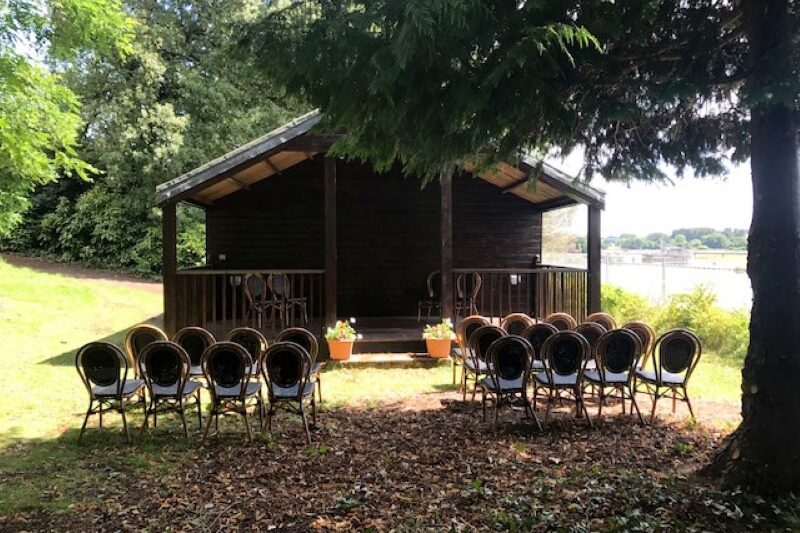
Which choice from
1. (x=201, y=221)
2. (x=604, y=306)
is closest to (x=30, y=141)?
(x=604, y=306)

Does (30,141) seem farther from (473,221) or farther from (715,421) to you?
(715,421)

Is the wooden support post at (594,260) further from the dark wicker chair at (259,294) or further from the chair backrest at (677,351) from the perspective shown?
the dark wicker chair at (259,294)

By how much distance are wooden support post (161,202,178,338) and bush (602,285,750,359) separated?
9155 mm

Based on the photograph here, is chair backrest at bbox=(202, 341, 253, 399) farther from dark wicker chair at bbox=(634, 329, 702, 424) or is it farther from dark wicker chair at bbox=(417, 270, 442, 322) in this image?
dark wicker chair at bbox=(417, 270, 442, 322)

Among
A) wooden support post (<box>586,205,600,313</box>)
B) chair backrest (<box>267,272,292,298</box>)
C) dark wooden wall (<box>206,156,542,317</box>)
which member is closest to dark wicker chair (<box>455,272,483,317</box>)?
dark wooden wall (<box>206,156,542,317</box>)

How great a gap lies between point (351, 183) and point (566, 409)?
6.99 m

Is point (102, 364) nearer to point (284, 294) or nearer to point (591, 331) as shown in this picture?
point (284, 294)

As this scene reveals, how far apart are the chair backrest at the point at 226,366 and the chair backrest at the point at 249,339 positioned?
776 mm

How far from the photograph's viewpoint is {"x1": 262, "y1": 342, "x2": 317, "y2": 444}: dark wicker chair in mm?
5203

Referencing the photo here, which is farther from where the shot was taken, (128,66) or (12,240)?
(12,240)

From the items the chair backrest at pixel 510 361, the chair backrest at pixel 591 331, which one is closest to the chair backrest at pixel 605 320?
the chair backrest at pixel 591 331

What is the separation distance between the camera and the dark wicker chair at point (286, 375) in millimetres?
5203

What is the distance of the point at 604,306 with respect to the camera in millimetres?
13656

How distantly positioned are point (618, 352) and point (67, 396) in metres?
6.68
